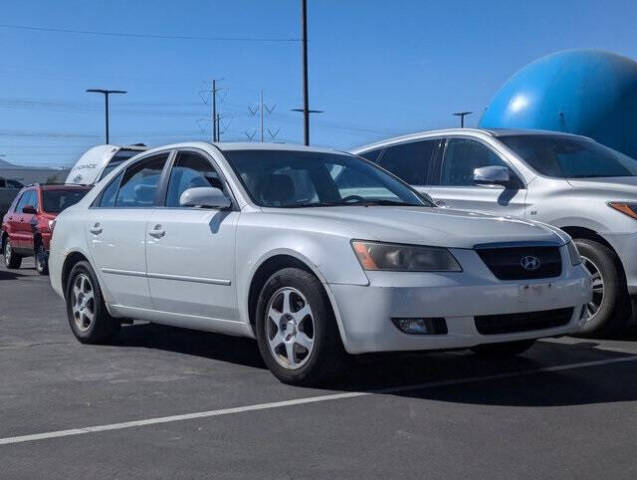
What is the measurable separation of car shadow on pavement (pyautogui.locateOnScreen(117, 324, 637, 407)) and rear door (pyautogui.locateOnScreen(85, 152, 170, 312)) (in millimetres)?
626

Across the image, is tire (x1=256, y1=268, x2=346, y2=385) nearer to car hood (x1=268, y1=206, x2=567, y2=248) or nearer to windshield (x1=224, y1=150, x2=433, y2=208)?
car hood (x1=268, y1=206, x2=567, y2=248)

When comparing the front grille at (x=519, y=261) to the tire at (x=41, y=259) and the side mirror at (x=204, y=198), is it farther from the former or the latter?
the tire at (x=41, y=259)

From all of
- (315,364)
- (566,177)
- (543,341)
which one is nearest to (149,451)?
(315,364)

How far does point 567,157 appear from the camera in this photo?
8.75 metres

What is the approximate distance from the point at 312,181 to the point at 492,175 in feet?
6.17

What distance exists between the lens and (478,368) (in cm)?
661

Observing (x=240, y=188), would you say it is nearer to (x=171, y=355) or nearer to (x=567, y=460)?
(x=171, y=355)

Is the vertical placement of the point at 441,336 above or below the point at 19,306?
above

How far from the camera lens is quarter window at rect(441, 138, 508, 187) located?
29.0 ft

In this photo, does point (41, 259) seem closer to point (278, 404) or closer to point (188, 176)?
point (188, 176)

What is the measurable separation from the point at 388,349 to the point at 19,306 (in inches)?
257

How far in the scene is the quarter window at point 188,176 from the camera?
7020mm

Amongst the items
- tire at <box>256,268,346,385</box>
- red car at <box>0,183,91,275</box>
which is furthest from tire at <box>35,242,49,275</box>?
tire at <box>256,268,346,385</box>

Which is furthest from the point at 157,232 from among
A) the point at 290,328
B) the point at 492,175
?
the point at 492,175
